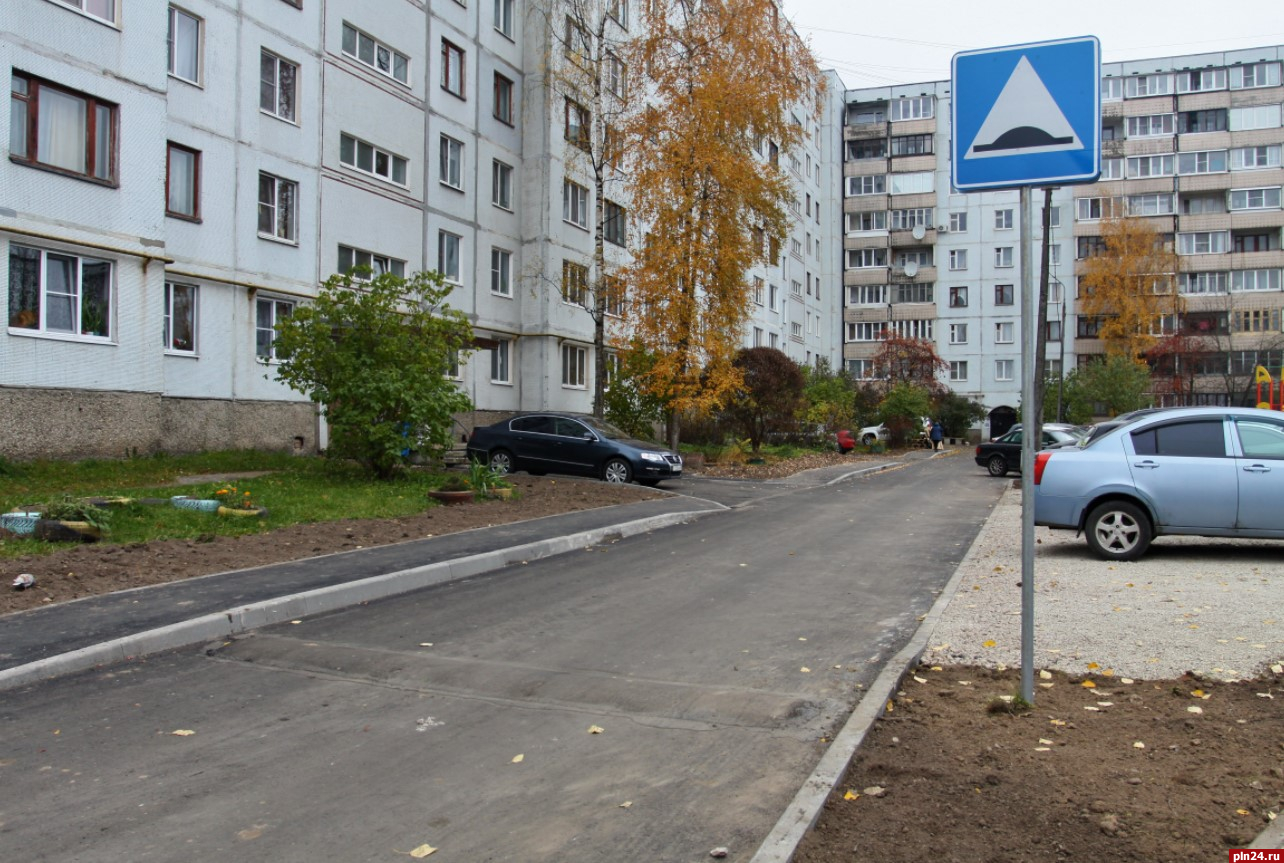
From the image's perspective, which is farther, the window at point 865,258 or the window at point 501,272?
the window at point 865,258

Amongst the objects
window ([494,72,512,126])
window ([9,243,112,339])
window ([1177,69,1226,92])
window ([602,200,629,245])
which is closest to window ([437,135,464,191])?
window ([494,72,512,126])

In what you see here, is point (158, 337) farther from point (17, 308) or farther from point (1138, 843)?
point (1138, 843)

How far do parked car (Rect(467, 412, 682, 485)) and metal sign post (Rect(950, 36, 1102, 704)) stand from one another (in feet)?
53.3

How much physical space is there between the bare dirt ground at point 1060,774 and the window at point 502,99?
29218 millimetres

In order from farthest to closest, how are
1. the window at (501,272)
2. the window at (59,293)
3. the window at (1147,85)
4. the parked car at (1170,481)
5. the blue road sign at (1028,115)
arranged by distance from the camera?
the window at (1147,85), the window at (501,272), the window at (59,293), the parked car at (1170,481), the blue road sign at (1028,115)

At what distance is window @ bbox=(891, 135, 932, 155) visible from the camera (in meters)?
71.6

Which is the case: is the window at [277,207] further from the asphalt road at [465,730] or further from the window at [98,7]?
the asphalt road at [465,730]

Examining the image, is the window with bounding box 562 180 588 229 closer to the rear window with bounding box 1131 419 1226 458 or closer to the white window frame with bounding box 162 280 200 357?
the white window frame with bounding box 162 280 200 357

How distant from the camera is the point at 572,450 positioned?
862 inches

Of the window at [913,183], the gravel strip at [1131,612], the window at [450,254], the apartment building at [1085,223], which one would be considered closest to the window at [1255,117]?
the apartment building at [1085,223]

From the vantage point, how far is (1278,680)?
5.73 meters

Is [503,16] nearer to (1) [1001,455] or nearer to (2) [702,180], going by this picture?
(2) [702,180]

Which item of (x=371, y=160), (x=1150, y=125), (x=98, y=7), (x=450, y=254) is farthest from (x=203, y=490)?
(x=1150, y=125)

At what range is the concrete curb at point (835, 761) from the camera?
3.58m
